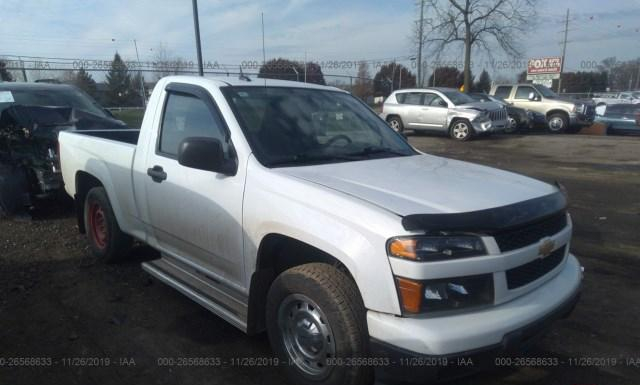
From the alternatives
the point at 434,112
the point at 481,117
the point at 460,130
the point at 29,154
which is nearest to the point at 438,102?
the point at 434,112

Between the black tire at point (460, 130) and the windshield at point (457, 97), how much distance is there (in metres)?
0.72

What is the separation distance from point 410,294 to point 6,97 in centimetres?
815

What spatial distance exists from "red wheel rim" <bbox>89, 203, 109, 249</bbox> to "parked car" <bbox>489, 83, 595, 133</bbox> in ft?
60.0

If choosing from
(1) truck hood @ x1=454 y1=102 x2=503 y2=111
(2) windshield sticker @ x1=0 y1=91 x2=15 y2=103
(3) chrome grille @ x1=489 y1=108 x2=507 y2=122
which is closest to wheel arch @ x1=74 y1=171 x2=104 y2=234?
(2) windshield sticker @ x1=0 y1=91 x2=15 y2=103

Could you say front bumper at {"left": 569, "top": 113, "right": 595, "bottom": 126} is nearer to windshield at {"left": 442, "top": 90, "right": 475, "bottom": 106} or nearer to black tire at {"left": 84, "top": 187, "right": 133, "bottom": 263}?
windshield at {"left": 442, "top": 90, "right": 475, "bottom": 106}

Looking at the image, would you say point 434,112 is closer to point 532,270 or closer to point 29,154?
point 29,154

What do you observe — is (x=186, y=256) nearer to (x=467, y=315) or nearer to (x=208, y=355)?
(x=208, y=355)

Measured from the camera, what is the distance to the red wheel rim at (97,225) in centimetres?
501

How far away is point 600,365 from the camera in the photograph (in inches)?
123

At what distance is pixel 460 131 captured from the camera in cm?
1650

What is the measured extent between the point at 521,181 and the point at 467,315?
1.20 metres

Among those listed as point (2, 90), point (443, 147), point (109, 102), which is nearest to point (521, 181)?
point (2, 90)

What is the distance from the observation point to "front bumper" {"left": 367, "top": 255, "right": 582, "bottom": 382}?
2146 mm

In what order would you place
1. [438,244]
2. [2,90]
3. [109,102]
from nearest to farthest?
[438,244], [2,90], [109,102]
